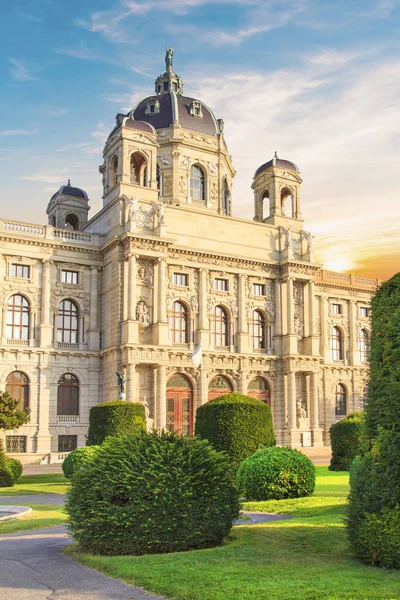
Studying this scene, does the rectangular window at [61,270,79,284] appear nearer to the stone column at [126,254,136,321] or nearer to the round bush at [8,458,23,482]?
the stone column at [126,254,136,321]

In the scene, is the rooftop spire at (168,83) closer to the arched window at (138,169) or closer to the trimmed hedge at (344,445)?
the arched window at (138,169)

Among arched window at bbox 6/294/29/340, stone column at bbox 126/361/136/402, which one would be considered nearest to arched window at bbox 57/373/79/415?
arched window at bbox 6/294/29/340

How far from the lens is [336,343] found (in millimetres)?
62875

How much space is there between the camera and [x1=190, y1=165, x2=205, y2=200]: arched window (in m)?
59.1

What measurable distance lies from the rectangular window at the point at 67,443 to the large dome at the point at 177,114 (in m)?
27.9

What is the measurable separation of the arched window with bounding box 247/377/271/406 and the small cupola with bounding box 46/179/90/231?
744 inches

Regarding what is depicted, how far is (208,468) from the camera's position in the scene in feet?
41.0

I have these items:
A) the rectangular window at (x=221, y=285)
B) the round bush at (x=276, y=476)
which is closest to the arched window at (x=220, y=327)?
the rectangular window at (x=221, y=285)

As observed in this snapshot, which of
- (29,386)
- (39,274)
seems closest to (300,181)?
(39,274)

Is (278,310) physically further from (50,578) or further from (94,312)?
(50,578)

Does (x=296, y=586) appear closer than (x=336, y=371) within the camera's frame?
Yes

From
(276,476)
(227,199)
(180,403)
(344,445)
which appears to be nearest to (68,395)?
(180,403)

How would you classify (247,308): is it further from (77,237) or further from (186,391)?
(77,237)

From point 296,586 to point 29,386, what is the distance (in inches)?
1541
